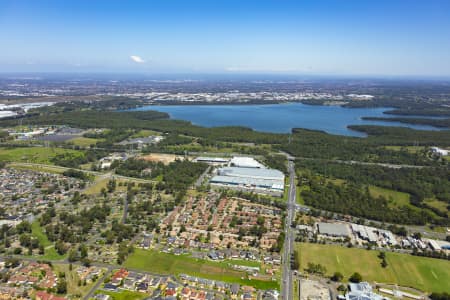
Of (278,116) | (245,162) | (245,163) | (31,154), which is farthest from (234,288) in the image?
(278,116)

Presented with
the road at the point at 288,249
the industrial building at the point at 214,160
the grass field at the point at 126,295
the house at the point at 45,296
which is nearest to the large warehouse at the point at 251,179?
the road at the point at 288,249

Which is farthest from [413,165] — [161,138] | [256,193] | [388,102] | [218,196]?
[388,102]

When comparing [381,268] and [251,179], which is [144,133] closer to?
[251,179]

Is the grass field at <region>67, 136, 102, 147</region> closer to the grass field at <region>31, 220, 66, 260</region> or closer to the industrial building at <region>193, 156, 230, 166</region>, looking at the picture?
the industrial building at <region>193, 156, 230, 166</region>

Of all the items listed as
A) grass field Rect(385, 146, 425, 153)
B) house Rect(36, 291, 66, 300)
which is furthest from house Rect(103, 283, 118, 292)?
grass field Rect(385, 146, 425, 153)

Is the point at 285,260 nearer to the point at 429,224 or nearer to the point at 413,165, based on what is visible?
the point at 429,224

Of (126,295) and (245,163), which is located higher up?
(245,163)
